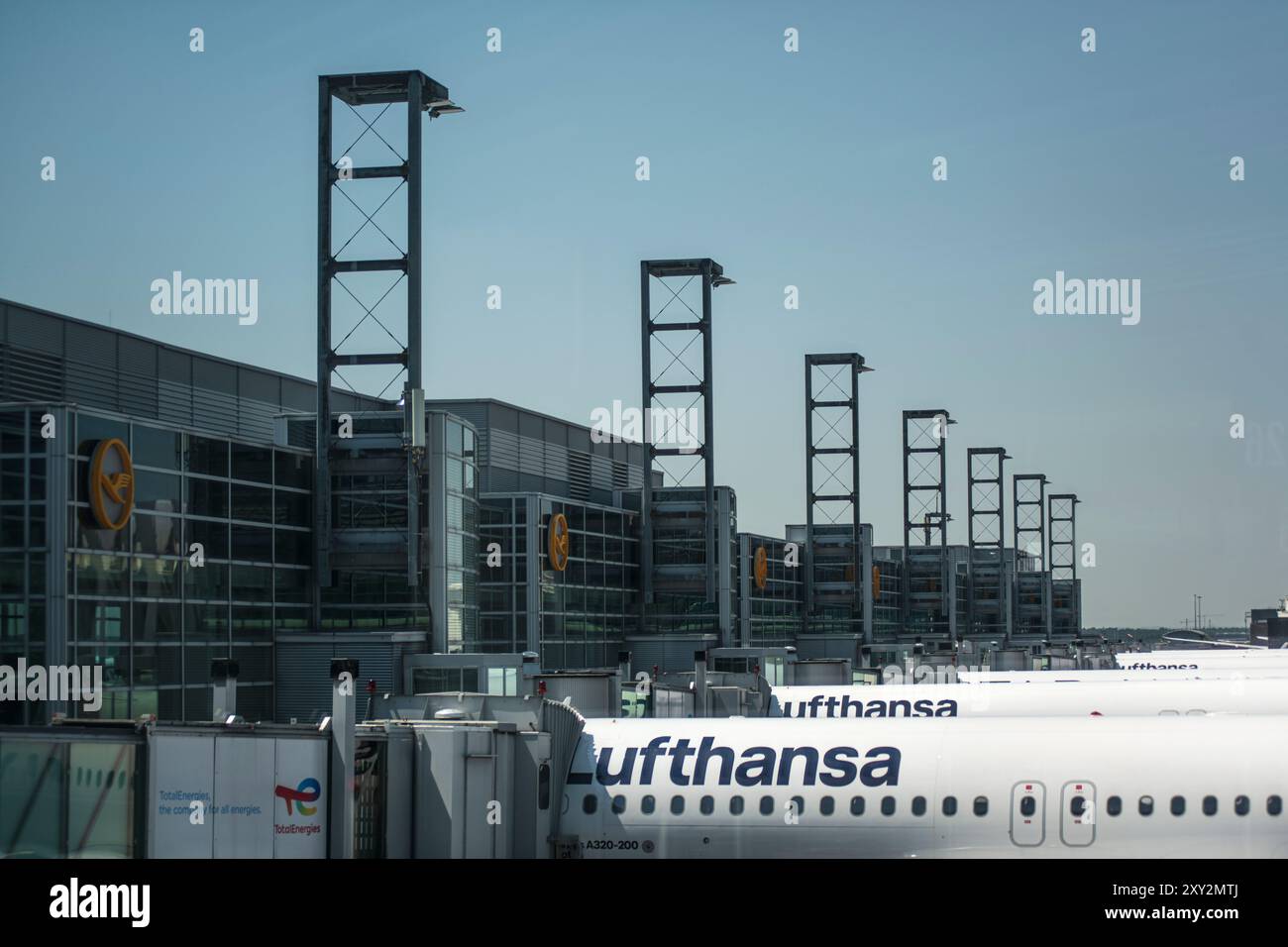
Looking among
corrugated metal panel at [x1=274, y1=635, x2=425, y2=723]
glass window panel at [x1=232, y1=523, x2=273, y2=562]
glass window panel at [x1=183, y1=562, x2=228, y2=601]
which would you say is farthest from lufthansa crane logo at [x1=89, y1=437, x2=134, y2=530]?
corrugated metal panel at [x1=274, y1=635, x2=425, y2=723]

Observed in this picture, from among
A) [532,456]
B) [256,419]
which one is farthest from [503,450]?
[256,419]

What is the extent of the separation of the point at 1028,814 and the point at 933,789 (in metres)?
1.54

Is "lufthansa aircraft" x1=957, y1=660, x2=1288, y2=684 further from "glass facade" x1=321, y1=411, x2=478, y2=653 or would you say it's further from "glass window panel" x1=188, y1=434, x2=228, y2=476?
"glass window panel" x1=188, y1=434, x2=228, y2=476

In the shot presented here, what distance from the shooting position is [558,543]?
2896 inches

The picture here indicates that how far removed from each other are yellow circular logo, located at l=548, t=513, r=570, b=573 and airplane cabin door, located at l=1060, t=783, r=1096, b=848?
167ft

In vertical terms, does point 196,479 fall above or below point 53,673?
above

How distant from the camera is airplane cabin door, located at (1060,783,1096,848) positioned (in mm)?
23141

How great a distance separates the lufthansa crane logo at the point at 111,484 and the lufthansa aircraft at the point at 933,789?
2064cm

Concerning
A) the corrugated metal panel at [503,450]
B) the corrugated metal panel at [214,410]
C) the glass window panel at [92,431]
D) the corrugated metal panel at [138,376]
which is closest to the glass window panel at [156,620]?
the glass window panel at [92,431]
